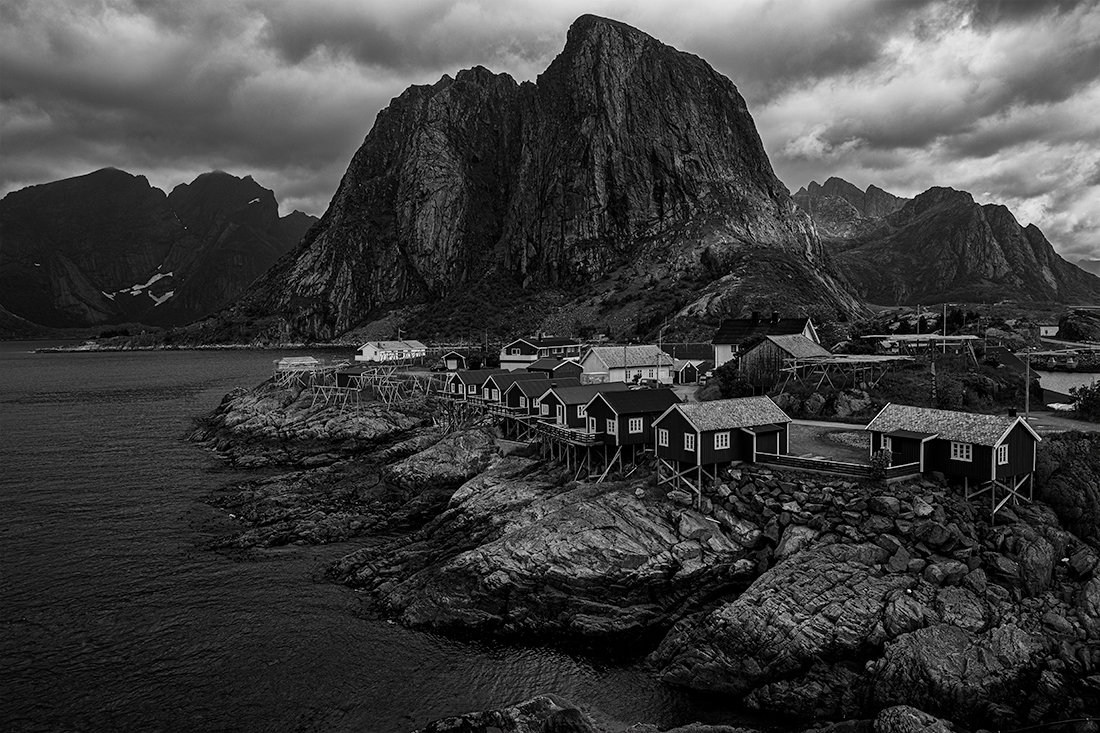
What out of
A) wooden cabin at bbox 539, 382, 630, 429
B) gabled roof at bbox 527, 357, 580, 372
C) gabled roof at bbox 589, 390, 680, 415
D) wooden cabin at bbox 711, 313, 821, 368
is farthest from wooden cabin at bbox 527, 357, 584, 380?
gabled roof at bbox 589, 390, 680, 415

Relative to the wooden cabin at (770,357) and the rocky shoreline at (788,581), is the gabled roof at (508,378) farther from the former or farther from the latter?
the rocky shoreline at (788,581)

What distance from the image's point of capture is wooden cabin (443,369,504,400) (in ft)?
221

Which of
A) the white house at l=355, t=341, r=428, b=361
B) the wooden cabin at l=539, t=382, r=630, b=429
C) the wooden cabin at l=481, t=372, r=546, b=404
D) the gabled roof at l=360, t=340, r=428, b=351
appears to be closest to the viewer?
the wooden cabin at l=539, t=382, r=630, b=429

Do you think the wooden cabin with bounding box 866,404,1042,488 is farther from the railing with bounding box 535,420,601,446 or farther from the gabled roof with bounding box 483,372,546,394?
the gabled roof with bounding box 483,372,546,394

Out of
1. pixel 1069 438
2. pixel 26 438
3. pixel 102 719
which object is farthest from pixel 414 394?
pixel 1069 438

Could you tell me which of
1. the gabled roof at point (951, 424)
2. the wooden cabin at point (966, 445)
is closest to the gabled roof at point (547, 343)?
the gabled roof at point (951, 424)

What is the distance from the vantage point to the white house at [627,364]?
71.1 meters

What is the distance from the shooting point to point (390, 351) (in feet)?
419

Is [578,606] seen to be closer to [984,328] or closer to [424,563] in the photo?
[424,563]

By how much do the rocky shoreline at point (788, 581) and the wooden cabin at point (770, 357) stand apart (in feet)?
70.6

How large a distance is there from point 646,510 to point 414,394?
48288 millimetres

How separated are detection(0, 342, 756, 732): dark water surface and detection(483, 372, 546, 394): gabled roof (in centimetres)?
2556

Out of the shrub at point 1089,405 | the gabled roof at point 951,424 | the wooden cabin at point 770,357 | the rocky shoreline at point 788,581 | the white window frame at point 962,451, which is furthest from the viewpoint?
the wooden cabin at point 770,357

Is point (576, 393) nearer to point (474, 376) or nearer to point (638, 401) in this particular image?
point (638, 401)
